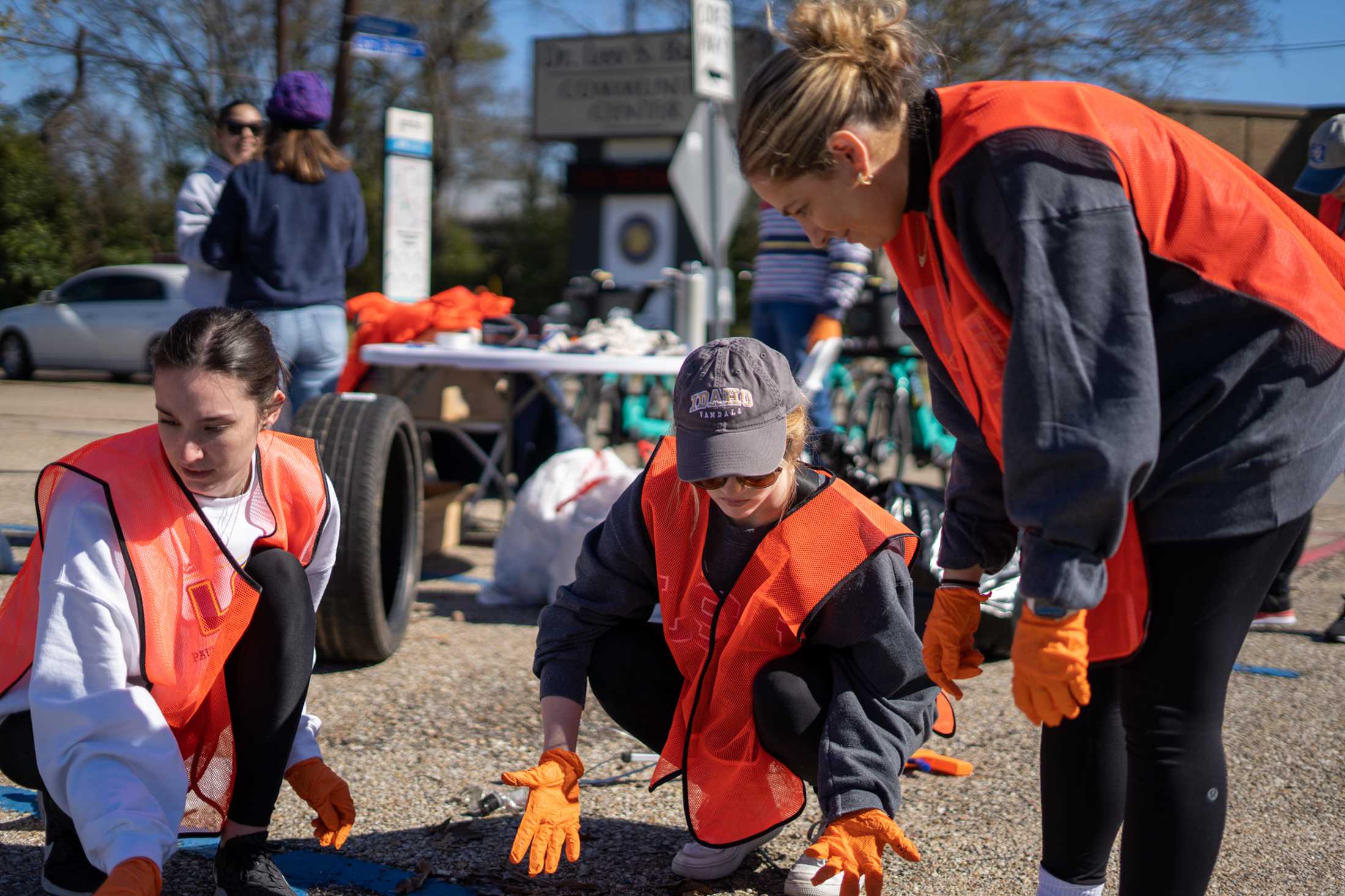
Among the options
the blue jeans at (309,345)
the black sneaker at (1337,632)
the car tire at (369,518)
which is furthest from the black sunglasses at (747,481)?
the black sneaker at (1337,632)

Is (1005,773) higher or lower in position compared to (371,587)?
lower

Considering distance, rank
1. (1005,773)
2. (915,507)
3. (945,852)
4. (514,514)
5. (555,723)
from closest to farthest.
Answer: (555,723), (945,852), (1005,773), (915,507), (514,514)

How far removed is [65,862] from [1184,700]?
1612 mm

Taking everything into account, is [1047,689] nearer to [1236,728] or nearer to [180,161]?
[1236,728]

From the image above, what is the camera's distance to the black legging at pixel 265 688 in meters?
1.99

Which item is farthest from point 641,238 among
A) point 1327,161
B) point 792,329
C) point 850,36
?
point 850,36

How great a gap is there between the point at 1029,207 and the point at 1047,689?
1.86 ft

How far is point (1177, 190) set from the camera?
1.42 metres

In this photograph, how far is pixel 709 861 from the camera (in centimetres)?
216

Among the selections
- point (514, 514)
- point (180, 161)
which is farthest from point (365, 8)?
point (514, 514)

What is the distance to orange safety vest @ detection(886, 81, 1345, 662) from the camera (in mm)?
1389

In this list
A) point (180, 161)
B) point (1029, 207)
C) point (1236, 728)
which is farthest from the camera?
point (180, 161)

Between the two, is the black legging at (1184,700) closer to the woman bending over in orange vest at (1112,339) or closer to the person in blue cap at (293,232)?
the woman bending over in orange vest at (1112,339)

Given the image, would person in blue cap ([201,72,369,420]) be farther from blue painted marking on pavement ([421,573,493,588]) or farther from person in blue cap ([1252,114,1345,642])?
person in blue cap ([1252,114,1345,642])
